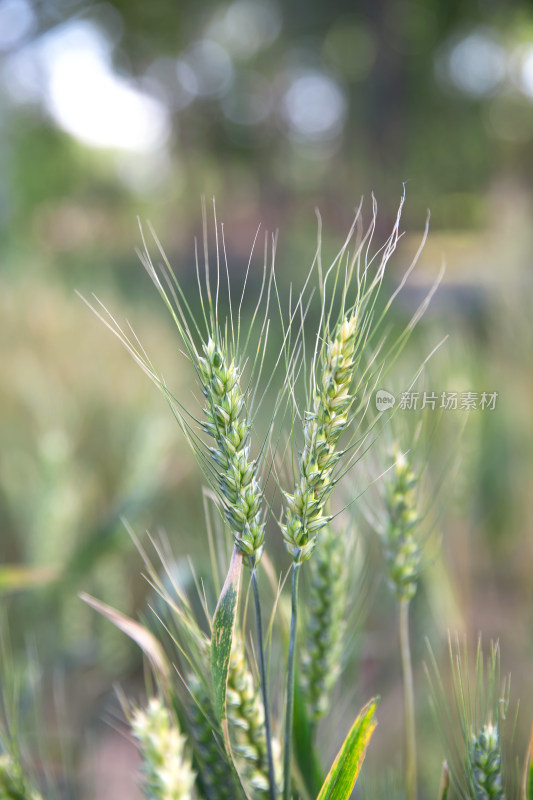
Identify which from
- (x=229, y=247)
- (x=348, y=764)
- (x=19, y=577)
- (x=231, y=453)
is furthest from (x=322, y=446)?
(x=229, y=247)

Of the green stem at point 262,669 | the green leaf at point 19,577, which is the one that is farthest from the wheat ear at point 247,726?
the green leaf at point 19,577

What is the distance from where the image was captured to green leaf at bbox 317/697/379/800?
0.33 m

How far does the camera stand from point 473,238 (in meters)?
7.10

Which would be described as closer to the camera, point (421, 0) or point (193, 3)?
point (421, 0)

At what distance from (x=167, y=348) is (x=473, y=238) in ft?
19.6

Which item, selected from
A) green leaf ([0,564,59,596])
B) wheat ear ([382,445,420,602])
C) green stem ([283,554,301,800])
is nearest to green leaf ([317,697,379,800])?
green stem ([283,554,301,800])

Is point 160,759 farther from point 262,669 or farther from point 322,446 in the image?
point 322,446

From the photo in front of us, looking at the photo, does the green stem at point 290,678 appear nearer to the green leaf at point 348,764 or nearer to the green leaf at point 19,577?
the green leaf at point 348,764

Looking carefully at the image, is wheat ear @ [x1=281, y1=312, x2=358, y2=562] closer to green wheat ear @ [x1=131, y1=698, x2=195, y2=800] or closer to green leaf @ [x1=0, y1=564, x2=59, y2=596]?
green wheat ear @ [x1=131, y1=698, x2=195, y2=800]

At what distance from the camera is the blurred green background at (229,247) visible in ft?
3.21

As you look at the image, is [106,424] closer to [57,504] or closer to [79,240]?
[57,504]

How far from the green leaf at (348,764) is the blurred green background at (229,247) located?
202 mm

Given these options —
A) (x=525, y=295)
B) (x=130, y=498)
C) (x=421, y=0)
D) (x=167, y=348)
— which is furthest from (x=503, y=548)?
(x=421, y=0)

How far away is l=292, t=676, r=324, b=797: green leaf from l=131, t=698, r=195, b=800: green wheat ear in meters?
0.10
